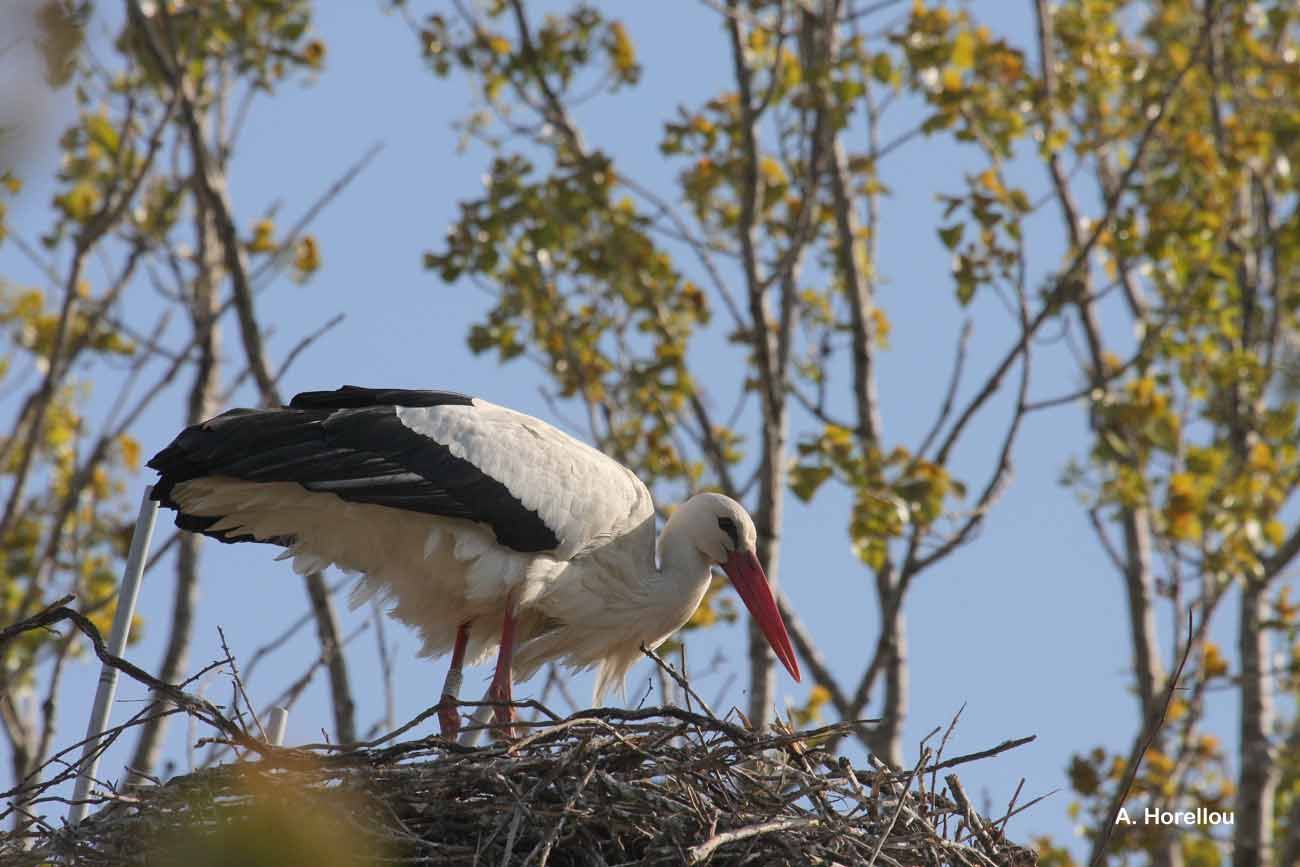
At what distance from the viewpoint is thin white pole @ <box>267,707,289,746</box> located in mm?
5355

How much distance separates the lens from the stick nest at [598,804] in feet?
16.4

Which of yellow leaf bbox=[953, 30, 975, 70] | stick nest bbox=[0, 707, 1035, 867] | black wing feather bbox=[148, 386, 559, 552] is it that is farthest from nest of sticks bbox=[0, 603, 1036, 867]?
yellow leaf bbox=[953, 30, 975, 70]

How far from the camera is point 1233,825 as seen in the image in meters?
12.9

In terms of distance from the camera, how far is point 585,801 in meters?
5.16

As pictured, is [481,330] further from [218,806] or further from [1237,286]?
[218,806]

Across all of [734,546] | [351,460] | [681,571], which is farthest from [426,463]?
[734,546]

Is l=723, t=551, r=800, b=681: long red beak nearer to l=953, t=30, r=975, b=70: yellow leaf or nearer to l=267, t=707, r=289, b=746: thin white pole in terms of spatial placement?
l=267, t=707, r=289, b=746: thin white pole

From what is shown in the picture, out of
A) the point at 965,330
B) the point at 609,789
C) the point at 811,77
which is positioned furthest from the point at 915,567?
the point at 609,789

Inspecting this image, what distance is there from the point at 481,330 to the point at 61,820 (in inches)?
277

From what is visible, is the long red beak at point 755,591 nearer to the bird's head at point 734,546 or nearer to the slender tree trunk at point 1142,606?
the bird's head at point 734,546

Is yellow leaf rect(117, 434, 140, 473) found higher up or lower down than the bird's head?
higher up

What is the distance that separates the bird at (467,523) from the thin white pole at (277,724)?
42.6 inches

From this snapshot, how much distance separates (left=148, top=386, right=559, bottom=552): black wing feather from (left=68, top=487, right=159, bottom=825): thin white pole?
2.32 feet

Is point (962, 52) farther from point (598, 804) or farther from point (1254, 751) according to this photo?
point (598, 804)
